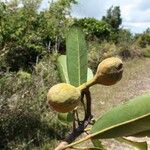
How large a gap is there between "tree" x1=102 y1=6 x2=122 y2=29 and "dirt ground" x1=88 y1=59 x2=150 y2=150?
15.0 feet

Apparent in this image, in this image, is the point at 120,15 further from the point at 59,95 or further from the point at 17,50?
the point at 59,95

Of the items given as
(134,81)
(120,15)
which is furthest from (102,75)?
(120,15)

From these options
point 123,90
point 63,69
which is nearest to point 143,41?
point 123,90

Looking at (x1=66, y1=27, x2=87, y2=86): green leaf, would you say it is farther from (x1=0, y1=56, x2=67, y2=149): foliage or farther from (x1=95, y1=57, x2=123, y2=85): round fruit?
(x1=0, y1=56, x2=67, y2=149): foliage

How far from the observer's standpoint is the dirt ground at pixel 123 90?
9.16 metres

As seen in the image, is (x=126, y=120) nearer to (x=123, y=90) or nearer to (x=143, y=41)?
(x=123, y=90)

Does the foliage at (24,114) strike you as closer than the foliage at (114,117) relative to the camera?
No

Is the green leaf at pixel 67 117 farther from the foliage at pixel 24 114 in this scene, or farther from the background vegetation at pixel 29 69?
the foliage at pixel 24 114

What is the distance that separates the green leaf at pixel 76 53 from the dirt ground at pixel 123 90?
5.85m

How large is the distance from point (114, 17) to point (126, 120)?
74.5 feet

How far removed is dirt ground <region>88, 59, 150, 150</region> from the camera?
9.16 m

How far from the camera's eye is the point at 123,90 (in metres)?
12.2

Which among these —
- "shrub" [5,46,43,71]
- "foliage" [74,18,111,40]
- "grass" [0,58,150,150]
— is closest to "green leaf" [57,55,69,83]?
"grass" [0,58,150,150]

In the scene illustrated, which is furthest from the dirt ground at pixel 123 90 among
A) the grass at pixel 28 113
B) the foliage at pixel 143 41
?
the foliage at pixel 143 41
